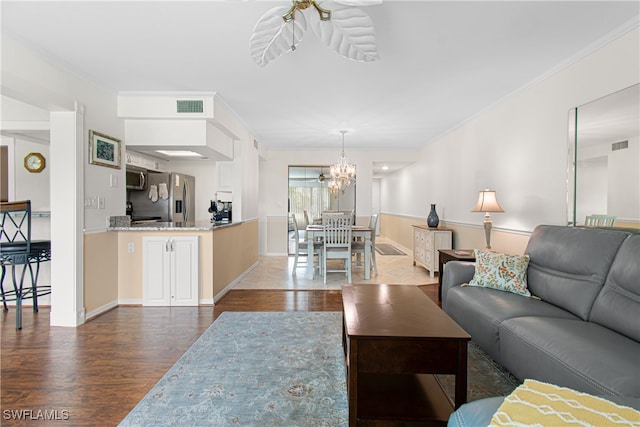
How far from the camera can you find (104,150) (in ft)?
10.5

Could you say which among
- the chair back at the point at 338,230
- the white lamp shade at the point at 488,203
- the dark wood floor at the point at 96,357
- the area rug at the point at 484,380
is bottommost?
the dark wood floor at the point at 96,357

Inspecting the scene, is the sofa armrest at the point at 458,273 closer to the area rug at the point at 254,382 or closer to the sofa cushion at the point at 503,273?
the sofa cushion at the point at 503,273

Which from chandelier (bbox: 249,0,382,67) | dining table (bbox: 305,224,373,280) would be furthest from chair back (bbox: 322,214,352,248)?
chandelier (bbox: 249,0,382,67)

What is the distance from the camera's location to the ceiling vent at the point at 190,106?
11.6 feet

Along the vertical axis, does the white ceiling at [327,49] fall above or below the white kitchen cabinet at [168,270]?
above

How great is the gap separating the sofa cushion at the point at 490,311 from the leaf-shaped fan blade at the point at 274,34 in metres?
2.18

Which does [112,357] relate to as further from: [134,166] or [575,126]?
[575,126]

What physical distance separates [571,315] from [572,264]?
14.4 inches

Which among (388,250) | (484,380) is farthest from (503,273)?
(388,250)

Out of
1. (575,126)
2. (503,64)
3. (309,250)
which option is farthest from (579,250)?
(309,250)

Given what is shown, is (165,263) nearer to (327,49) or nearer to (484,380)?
(327,49)

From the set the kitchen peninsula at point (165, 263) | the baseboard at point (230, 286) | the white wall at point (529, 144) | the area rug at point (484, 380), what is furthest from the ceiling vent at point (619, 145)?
the baseboard at point (230, 286)

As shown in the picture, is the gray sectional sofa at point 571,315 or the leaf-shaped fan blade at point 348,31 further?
the leaf-shaped fan blade at point 348,31

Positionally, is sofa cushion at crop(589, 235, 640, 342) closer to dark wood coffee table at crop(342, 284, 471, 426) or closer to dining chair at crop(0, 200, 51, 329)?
dark wood coffee table at crop(342, 284, 471, 426)
